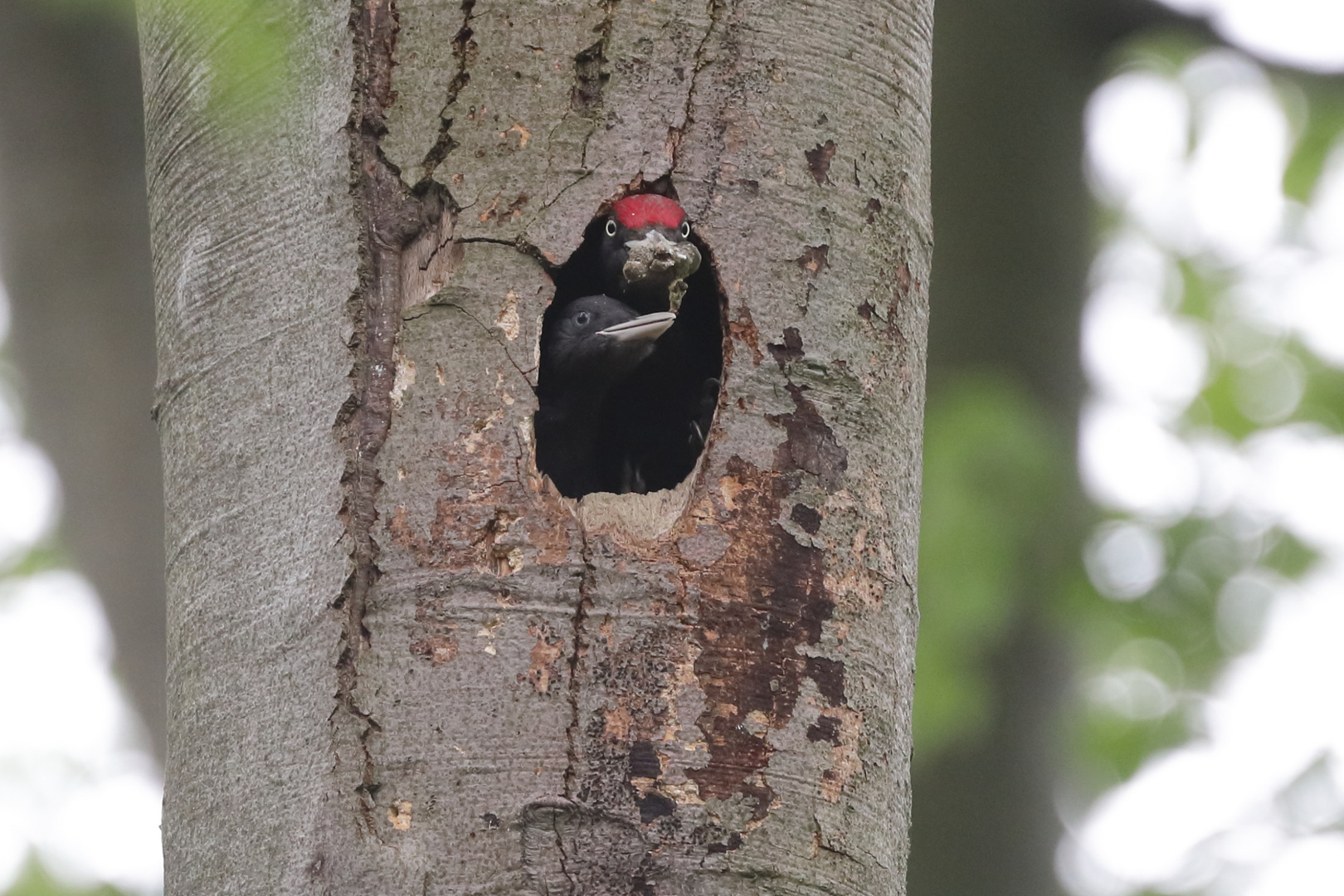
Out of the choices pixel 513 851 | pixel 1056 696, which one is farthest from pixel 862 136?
pixel 1056 696

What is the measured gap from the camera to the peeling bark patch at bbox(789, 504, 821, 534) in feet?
7.23

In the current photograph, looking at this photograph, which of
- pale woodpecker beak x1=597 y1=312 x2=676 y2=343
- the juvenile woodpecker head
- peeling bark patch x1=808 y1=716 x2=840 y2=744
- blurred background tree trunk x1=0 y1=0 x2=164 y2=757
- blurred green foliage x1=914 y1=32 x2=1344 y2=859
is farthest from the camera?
blurred background tree trunk x1=0 y1=0 x2=164 y2=757

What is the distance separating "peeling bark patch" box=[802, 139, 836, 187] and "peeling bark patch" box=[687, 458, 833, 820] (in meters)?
0.44

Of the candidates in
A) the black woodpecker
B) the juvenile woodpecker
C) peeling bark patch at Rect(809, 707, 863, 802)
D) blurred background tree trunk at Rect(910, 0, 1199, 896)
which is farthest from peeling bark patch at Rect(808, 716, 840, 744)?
blurred background tree trunk at Rect(910, 0, 1199, 896)

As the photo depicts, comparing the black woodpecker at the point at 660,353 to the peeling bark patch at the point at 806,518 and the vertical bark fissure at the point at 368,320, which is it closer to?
the peeling bark patch at the point at 806,518

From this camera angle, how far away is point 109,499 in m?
5.19

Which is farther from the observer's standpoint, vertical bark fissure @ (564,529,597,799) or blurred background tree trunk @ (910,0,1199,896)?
blurred background tree trunk @ (910,0,1199,896)

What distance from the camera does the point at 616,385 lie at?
10.4ft

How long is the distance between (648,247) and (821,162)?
0.97ft

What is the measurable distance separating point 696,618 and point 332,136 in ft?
2.73

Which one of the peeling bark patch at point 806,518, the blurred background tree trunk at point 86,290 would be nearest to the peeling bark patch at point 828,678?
the peeling bark patch at point 806,518

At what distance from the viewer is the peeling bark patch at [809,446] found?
7.34 ft

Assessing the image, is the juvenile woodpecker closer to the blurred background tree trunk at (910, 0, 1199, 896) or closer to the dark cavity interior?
the dark cavity interior

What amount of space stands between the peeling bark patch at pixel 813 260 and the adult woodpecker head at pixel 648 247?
164 mm
